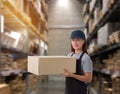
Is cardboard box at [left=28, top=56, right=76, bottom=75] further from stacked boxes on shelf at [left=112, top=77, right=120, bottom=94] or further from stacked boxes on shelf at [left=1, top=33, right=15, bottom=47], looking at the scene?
stacked boxes on shelf at [left=1, top=33, right=15, bottom=47]

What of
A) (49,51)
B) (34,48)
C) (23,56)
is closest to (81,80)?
(23,56)

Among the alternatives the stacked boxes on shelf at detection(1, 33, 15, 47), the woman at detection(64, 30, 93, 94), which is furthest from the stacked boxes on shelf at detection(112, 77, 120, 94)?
the stacked boxes on shelf at detection(1, 33, 15, 47)

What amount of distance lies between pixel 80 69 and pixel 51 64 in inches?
18.9

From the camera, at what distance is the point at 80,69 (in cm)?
306

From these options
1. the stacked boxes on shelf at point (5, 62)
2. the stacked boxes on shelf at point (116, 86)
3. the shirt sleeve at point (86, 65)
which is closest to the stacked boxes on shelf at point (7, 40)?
the stacked boxes on shelf at point (5, 62)

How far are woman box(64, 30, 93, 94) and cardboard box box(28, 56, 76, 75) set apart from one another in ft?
0.67

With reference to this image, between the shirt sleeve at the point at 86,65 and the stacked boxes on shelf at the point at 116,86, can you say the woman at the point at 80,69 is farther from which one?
the stacked boxes on shelf at the point at 116,86

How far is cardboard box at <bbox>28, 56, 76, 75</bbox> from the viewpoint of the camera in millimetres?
2639

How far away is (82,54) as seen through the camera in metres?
3.14

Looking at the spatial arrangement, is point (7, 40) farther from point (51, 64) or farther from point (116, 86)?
point (51, 64)

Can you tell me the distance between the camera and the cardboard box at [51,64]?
8.66 ft

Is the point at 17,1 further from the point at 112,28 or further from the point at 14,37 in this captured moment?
the point at 112,28

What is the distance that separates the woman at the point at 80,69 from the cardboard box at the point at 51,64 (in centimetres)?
21

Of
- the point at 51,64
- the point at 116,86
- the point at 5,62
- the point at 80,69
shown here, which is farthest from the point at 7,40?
the point at 51,64
